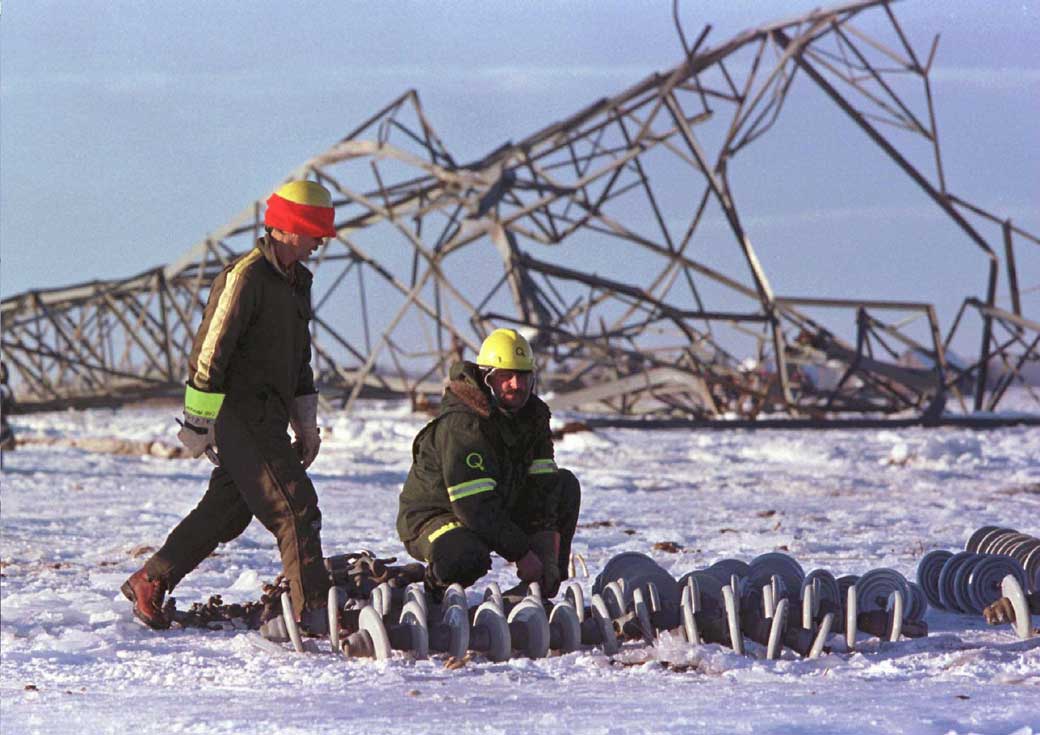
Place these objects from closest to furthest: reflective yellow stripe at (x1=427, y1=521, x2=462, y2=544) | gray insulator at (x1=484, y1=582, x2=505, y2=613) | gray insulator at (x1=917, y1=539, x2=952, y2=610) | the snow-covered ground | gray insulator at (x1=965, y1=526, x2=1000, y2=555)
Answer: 1. the snow-covered ground
2. gray insulator at (x1=484, y1=582, x2=505, y2=613)
3. reflective yellow stripe at (x1=427, y1=521, x2=462, y2=544)
4. gray insulator at (x1=917, y1=539, x2=952, y2=610)
5. gray insulator at (x1=965, y1=526, x2=1000, y2=555)

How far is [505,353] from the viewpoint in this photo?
5633 mm

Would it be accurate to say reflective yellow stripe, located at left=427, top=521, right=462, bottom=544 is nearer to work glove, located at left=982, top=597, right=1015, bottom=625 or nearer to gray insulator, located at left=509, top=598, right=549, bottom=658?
gray insulator, located at left=509, top=598, right=549, bottom=658

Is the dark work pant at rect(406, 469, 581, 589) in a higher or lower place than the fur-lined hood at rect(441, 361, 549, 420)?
lower

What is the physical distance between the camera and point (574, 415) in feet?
70.7

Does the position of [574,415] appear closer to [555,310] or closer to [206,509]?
[555,310]

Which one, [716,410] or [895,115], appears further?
[716,410]

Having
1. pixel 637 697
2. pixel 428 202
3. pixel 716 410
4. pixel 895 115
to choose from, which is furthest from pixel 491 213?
pixel 637 697

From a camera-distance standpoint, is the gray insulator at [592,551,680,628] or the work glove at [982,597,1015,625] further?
the work glove at [982,597,1015,625]

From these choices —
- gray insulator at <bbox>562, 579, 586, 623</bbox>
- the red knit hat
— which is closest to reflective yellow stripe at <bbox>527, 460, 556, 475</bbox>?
gray insulator at <bbox>562, 579, 586, 623</bbox>

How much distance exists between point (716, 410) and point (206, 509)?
46.7ft

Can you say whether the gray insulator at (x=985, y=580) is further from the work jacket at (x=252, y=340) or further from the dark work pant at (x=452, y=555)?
the work jacket at (x=252, y=340)

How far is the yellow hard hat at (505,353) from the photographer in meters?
5.62

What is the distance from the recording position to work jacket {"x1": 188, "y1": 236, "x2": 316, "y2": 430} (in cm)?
538

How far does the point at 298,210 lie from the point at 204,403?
833 mm
